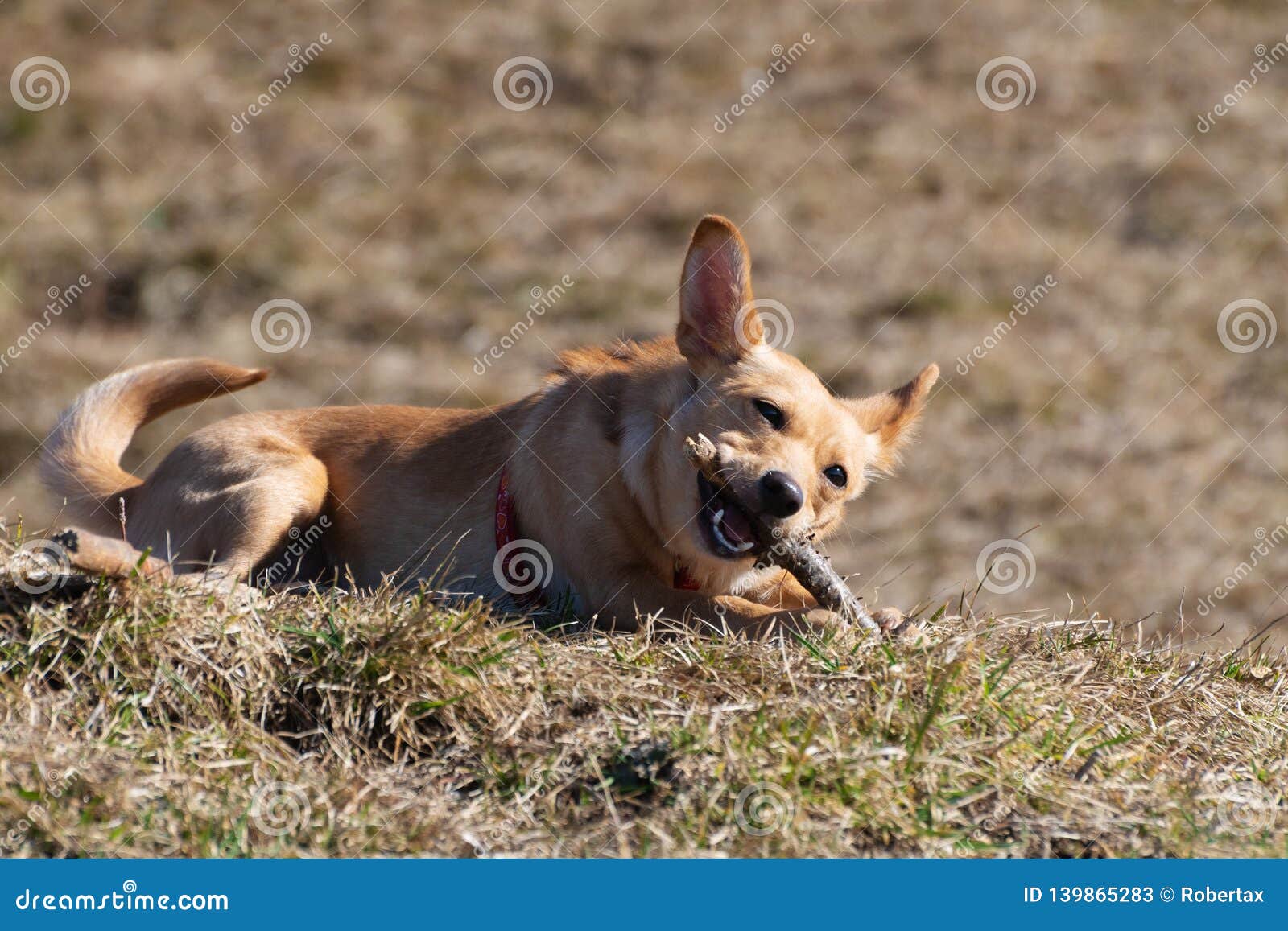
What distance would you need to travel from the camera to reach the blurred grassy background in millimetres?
9914

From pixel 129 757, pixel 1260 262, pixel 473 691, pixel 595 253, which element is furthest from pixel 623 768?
pixel 1260 262

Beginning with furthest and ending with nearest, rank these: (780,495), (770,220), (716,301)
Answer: (770,220)
(716,301)
(780,495)

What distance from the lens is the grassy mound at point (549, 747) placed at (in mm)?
2596

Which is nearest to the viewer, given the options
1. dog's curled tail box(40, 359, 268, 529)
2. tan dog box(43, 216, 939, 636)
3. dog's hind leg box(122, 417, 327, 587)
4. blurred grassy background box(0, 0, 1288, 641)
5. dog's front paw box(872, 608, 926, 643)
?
dog's front paw box(872, 608, 926, 643)

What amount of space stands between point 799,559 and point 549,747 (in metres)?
1.07

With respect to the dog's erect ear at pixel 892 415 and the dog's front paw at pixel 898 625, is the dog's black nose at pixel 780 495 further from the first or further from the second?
the dog's erect ear at pixel 892 415

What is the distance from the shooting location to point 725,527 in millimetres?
3777

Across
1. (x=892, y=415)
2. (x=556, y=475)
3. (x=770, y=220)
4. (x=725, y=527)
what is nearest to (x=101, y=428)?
(x=556, y=475)

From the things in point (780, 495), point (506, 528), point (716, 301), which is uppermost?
point (716, 301)

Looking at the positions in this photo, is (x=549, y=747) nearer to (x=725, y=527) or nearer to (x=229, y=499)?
(x=725, y=527)

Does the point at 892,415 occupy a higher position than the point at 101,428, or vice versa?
the point at 892,415

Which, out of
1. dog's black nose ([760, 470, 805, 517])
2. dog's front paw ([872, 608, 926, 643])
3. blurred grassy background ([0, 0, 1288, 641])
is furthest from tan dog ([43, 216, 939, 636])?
blurred grassy background ([0, 0, 1288, 641])

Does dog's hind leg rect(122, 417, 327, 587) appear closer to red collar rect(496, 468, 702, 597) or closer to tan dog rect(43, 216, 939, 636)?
tan dog rect(43, 216, 939, 636)

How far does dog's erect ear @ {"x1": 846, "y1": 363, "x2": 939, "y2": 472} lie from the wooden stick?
1.01 m
